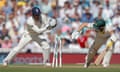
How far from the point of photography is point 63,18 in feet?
66.9

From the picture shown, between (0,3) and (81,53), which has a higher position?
(0,3)

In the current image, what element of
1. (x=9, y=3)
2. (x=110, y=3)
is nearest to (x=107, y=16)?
(x=110, y=3)

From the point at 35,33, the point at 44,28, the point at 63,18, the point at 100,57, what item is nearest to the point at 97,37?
the point at 100,57

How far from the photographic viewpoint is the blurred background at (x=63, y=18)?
19.2m

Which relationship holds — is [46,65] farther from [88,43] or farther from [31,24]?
[88,43]

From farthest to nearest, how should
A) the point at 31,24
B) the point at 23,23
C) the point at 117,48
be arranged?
the point at 23,23, the point at 117,48, the point at 31,24

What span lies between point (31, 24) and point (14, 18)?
4.34 meters

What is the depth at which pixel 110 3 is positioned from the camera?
2150 centimetres

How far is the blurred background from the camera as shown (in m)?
19.2

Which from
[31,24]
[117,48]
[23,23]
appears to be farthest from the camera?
[23,23]

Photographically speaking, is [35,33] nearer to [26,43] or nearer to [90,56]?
[26,43]

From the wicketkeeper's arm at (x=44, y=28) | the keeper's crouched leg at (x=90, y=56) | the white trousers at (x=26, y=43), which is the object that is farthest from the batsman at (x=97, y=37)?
the white trousers at (x=26, y=43)

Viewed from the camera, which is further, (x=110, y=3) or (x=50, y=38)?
(x=110, y=3)

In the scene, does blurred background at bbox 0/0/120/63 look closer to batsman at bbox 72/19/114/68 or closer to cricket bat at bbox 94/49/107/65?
cricket bat at bbox 94/49/107/65
